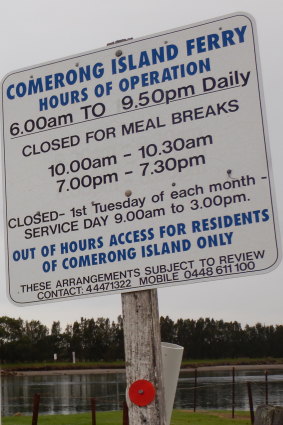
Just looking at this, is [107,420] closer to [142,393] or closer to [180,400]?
[142,393]

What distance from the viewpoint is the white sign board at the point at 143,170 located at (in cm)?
342

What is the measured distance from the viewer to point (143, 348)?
3.49 metres

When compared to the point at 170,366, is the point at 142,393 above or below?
below

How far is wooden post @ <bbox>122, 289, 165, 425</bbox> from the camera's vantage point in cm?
346

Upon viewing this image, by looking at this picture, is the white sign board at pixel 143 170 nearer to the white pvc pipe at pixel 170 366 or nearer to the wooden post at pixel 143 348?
the wooden post at pixel 143 348

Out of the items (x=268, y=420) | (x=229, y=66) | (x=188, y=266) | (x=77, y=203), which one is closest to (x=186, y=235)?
(x=188, y=266)

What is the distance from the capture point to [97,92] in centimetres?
378

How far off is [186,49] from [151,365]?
151 cm

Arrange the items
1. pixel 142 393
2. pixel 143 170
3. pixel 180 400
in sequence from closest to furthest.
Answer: pixel 142 393 < pixel 143 170 < pixel 180 400

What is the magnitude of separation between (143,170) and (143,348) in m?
0.82

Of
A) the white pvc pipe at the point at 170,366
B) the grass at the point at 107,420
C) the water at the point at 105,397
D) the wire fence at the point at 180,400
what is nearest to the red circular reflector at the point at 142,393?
the white pvc pipe at the point at 170,366

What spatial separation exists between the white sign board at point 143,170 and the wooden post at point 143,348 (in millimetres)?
95

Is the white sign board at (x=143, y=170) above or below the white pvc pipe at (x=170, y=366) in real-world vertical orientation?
above

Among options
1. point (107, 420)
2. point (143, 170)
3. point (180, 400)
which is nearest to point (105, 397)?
point (180, 400)
